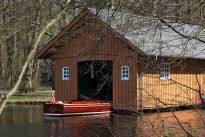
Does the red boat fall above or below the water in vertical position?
above

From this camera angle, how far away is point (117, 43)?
2494 cm

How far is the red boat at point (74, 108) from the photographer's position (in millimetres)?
23734

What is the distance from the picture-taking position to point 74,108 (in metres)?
24.0

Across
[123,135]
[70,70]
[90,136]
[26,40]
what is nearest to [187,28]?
[123,135]

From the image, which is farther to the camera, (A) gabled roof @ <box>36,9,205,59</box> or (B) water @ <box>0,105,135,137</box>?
(B) water @ <box>0,105,135,137</box>

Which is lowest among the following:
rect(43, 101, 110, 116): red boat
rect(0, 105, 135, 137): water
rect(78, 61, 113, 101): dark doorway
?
rect(0, 105, 135, 137): water

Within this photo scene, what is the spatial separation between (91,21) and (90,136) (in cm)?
976

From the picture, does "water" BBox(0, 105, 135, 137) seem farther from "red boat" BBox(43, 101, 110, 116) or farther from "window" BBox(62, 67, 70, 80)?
"window" BBox(62, 67, 70, 80)

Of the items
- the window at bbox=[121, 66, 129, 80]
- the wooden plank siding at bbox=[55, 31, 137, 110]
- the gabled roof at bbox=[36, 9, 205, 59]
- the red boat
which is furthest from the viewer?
the window at bbox=[121, 66, 129, 80]

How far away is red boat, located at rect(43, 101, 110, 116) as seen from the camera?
2373 centimetres

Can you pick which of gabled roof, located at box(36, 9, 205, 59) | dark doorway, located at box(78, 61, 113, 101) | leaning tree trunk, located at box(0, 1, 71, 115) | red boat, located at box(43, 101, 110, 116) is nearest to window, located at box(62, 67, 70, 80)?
dark doorway, located at box(78, 61, 113, 101)

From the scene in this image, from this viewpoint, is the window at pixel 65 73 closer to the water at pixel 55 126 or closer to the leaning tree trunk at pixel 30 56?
the water at pixel 55 126

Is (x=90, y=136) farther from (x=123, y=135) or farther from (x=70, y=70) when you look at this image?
(x=70, y=70)

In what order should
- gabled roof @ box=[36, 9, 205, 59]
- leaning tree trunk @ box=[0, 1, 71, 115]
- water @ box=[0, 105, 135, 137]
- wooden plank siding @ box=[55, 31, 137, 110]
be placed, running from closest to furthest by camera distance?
leaning tree trunk @ box=[0, 1, 71, 115] < gabled roof @ box=[36, 9, 205, 59] < water @ box=[0, 105, 135, 137] < wooden plank siding @ box=[55, 31, 137, 110]
